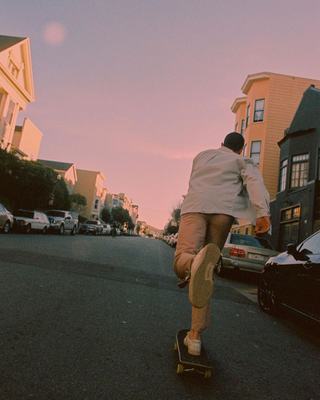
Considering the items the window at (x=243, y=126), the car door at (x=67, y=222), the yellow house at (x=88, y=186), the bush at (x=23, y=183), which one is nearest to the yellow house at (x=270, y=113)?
the window at (x=243, y=126)

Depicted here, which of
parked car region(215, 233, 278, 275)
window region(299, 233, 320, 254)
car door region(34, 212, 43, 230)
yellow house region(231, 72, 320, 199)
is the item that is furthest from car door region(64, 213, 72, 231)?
window region(299, 233, 320, 254)

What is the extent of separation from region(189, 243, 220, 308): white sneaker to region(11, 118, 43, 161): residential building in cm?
3743

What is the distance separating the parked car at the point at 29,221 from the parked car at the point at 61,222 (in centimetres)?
208

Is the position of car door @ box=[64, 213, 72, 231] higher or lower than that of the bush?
lower

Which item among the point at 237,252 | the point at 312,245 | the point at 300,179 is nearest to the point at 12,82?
the point at 300,179

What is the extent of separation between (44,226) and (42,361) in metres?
22.6

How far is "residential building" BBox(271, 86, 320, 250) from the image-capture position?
1780 cm

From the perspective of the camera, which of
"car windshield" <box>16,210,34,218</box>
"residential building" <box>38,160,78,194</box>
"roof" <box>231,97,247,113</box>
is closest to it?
"car windshield" <box>16,210,34,218</box>

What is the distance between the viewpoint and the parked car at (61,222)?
26891 mm

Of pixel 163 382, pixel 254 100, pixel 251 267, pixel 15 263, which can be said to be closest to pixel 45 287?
pixel 15 263

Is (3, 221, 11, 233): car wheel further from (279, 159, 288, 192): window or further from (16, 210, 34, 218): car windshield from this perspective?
(279, 159, 288, 192): window

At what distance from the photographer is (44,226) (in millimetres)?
24141

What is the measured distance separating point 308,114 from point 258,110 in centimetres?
799

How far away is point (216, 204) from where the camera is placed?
3.15 m
